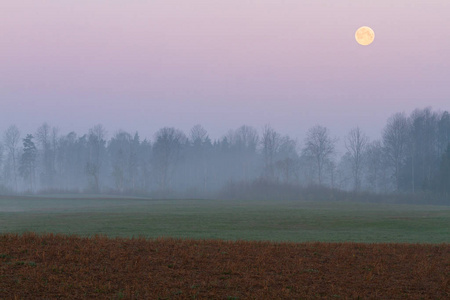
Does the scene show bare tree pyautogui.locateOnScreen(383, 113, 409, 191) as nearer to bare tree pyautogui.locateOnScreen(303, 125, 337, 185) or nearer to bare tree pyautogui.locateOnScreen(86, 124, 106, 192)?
bare tree pyautogui.locateOnScreen(303, 125, 337, 185)

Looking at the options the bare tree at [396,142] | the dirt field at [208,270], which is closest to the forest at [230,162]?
the bare tree at [396,142]

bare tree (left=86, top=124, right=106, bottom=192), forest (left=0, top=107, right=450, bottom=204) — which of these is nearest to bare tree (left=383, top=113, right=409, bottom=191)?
forest (left=0, top=107, right=450, bottom=204)

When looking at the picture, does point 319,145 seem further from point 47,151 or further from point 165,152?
point 47,151

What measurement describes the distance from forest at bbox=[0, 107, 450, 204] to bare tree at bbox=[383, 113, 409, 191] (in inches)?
8.3

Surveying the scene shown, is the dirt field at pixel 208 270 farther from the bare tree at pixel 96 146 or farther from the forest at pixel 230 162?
the bare tree at pixel 96 146

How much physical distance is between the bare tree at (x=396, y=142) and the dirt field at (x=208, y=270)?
83.8 m

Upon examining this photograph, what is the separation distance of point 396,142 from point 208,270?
301ft

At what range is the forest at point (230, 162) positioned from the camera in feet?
306

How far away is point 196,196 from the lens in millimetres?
94625

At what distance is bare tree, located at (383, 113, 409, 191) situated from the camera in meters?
95.5

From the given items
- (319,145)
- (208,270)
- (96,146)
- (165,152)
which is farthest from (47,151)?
(208,270)

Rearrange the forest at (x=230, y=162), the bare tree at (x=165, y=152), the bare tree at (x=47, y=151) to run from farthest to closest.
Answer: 1. the bare tree at (x=47, y=151)
2. the bare tree at (x=165, y=152)
3. the forest at (x=230, y=162)

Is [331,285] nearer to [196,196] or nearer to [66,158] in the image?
[196,196]

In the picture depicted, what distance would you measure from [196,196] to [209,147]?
51.8 metres
